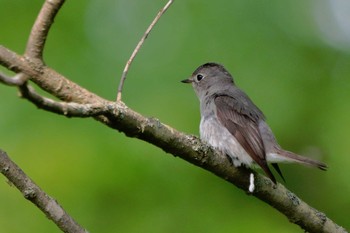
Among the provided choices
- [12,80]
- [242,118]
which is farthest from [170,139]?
[242,118]

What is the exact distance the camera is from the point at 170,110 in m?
5.12

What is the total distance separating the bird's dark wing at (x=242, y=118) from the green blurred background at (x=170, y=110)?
125mm

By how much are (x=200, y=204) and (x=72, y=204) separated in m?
0.86

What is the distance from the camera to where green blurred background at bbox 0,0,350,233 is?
4820 millimetres

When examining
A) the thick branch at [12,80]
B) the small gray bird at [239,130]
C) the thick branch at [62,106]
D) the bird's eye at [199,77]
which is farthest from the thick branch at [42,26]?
the bird's eye at [199,77]

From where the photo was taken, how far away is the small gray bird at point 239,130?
A: 4754mm

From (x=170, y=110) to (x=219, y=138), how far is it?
40 cm

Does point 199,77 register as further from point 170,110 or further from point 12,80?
point 12,80

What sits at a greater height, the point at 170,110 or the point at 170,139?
the point at 170,110

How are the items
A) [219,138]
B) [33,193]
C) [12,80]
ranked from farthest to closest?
[219,138] < [33,193] < [12,80]

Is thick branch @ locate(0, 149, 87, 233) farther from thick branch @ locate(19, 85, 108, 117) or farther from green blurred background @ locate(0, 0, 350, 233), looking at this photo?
green blurred background @ locate(0, 0, 350, 233)

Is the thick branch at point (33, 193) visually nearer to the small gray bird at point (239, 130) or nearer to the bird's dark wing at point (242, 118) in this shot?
the small gray bird at point (239, 130)

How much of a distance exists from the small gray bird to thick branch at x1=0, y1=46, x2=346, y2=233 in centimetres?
32

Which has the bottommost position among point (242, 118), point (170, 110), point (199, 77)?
point (170, 110)
